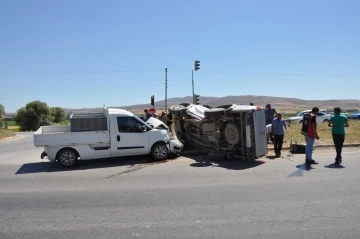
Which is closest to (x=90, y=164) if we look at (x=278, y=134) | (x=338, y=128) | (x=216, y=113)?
(x=216, y=113)

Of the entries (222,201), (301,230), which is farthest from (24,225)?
(301,230)

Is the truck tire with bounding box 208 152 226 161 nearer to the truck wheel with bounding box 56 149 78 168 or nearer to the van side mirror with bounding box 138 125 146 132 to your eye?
the van side mirror with bounding box 138 125 146 132

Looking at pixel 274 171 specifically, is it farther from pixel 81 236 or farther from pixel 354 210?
pixel 81 236

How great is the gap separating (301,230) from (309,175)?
4.18 m

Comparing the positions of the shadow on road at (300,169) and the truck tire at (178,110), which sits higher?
the truck tire at (178,110)

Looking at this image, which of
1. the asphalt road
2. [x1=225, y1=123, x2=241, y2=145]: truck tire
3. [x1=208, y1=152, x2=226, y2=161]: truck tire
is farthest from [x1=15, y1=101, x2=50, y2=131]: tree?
[x1=225, y1=123, x2=241, y2=145]: truck tire

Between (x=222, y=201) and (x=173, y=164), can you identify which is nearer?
(x=222, y=201)

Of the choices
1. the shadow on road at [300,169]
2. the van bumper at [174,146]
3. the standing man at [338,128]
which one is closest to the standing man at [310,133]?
→ the shadow on road at [300,169]

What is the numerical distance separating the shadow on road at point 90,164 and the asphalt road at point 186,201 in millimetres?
247

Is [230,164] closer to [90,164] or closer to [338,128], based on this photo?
[338,128]

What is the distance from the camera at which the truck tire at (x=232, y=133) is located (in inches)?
458

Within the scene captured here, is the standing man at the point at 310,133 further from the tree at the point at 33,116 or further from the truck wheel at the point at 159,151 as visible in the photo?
the tree at the point at 33,116

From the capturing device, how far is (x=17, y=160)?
44.1 feet

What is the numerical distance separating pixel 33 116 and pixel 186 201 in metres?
74.6
